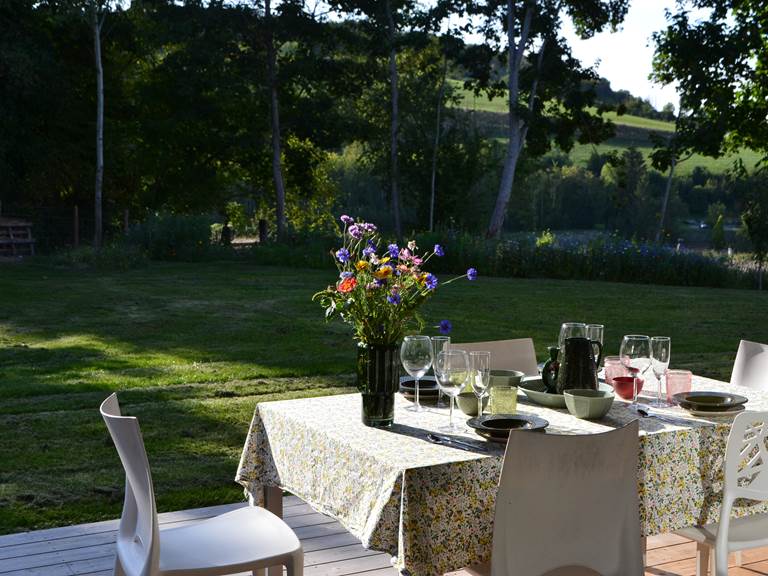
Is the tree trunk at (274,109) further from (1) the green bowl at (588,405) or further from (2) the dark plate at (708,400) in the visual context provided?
(1) the green bowl at (588,405)

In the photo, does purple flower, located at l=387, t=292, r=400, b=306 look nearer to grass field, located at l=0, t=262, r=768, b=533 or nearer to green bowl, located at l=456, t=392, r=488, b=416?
green bowl, located at l=456, t=392, r=488, b=416

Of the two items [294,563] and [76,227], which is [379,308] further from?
[76,227]

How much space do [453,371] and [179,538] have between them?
1009 mm

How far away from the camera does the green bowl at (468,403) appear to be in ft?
9.97

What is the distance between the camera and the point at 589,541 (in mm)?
2465

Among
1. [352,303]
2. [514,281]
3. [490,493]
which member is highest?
[352,303]

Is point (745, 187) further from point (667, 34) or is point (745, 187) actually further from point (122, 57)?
point (122, 57)

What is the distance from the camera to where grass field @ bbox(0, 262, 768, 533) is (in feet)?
17.7

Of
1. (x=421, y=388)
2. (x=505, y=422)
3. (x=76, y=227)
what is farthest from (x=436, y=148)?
(x=505, y=422)

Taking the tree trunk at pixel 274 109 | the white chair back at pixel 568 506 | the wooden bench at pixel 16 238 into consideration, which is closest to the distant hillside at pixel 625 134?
the tree trunk at pixel 274 109

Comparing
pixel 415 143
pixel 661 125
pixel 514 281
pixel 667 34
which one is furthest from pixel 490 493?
pixel 661 125

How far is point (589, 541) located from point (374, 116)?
1367 inches

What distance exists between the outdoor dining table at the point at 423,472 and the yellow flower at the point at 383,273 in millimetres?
472

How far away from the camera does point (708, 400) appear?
3207mm
